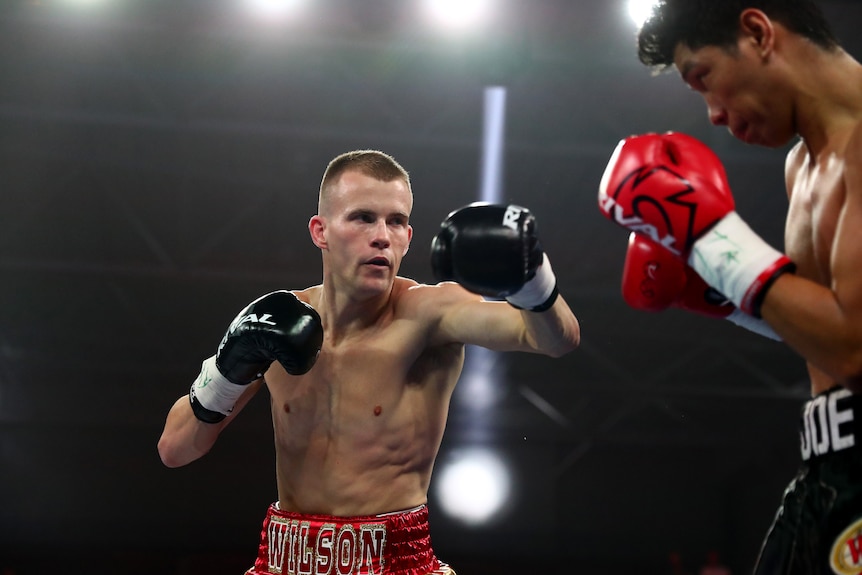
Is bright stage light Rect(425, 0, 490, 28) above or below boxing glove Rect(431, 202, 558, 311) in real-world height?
above

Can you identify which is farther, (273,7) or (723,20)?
(273,7)

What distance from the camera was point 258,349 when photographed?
1.99 meters

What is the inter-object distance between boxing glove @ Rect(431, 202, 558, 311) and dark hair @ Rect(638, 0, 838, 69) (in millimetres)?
395

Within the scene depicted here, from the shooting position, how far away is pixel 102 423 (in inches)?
346

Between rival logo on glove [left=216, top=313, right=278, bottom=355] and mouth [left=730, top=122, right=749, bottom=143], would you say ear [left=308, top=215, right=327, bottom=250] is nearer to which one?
rival logo on glove [left=216, top=313, right=278, bottom=355]

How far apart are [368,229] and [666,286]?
808 mm

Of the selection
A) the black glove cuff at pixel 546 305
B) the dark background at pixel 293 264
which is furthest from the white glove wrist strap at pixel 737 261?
the dark background at pixel 293 264

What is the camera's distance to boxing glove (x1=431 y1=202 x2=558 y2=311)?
155cm

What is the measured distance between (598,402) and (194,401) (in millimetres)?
7682

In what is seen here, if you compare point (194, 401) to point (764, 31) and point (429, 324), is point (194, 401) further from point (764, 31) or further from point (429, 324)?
point (764, 31)

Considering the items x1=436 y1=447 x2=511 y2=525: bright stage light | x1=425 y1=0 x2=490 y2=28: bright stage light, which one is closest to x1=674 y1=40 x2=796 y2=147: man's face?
x1=425 y1=0 x2=490 y2=28: bright stage light

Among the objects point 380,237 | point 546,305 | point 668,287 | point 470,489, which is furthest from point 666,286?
point 470,489

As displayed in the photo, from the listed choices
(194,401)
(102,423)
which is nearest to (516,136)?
(194,401)

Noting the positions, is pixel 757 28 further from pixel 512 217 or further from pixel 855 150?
pixel 512 217
